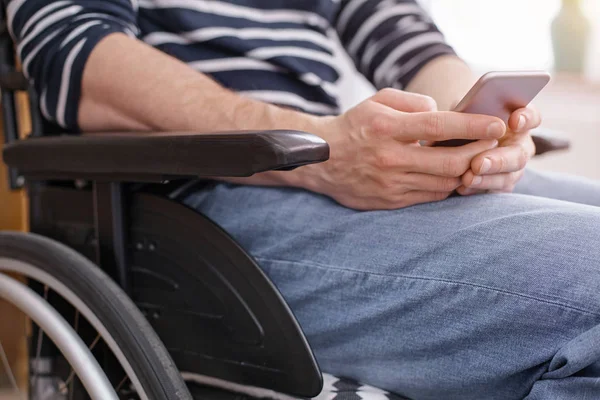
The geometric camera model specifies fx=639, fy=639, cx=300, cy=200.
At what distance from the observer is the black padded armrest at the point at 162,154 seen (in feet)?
1.60

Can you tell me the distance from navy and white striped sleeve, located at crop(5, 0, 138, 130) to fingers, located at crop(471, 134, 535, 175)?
43cm

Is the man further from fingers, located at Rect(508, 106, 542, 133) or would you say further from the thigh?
the thigh

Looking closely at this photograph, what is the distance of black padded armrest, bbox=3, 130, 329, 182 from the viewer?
49 cm

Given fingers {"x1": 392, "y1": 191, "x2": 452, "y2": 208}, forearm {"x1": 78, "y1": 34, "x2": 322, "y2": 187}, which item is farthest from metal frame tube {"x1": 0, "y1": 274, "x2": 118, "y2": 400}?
fingers {"x1": 392, "y1": 191, "x2": 452, "y2": 208}

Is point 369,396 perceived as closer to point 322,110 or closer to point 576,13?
point 322,110

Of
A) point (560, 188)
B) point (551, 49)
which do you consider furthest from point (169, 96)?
point (551, 49)

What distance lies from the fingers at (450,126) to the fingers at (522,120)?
5 centimetres

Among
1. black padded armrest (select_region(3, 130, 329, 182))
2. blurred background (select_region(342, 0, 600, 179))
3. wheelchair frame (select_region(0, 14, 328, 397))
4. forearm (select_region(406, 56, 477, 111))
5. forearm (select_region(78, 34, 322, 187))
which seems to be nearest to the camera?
black padded armrest (select_region(3, 130, 329, 182))

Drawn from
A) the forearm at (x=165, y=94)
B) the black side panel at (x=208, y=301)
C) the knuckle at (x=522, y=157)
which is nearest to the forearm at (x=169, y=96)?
the forearm at (x=165, y=94)

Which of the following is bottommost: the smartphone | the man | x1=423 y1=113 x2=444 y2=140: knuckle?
the man

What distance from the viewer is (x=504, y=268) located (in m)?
0.56

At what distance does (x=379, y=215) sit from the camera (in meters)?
0.66

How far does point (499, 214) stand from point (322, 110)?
40cm

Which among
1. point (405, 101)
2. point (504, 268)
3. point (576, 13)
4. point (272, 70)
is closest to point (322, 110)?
point (272, 70)
